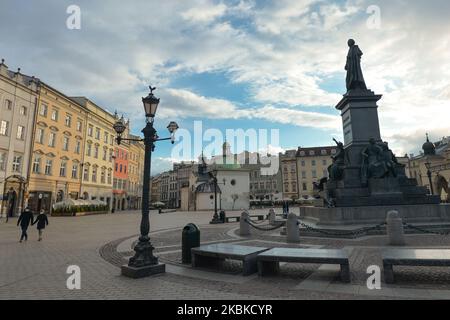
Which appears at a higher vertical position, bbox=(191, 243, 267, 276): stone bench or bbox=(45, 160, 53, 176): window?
bbox=(45, 160, 53, 176): window

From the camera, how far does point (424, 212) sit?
1272 cm

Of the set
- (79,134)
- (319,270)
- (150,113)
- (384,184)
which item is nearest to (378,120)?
(384,184)

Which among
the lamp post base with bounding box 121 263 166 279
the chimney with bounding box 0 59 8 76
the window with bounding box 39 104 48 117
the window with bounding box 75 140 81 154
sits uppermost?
the chimney with bounding box 0 59 8 76

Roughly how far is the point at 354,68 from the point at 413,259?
13787 mm

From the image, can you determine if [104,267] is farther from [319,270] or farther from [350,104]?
[350,104]

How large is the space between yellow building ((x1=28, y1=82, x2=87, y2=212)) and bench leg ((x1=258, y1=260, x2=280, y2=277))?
38.4m

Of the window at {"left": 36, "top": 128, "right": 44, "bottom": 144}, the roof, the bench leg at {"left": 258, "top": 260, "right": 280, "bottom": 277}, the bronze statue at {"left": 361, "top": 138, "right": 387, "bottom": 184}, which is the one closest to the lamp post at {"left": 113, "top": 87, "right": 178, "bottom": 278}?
the bench leg at {"left": 258, "top": 260, "right": 280, "bottom": 277}

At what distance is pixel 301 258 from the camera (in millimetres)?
6051

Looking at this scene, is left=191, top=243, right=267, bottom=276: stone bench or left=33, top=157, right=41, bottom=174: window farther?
left=33, top=157, right=41, bottom=174: window

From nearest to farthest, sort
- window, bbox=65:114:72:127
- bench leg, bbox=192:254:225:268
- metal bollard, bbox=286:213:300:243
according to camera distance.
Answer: bench leg, bbox=192:254:225:268 < metal bollard, bbox=286:213:300:243 < window, bbox=65:114:72:127

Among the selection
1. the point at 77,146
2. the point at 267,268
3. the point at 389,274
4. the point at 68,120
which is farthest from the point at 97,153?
the point at 389,274

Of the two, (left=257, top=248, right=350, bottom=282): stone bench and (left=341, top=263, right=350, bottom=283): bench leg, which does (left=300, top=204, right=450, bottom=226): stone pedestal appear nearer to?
(left=257, top=248, right=350, bottom=282): stone bench

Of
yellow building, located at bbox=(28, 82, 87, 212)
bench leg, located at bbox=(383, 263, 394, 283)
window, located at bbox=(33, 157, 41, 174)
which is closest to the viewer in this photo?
bench leg, located at bbox=(383, 263, 394, 283)

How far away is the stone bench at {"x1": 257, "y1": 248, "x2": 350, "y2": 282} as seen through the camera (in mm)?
5797
